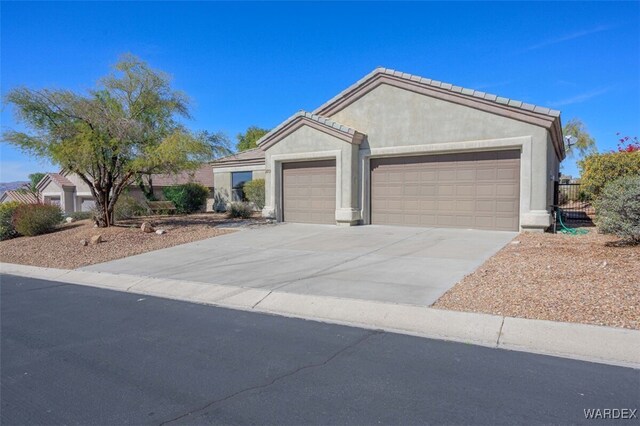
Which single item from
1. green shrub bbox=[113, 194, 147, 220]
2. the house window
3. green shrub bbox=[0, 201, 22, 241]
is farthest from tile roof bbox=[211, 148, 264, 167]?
green shrub bbox=[0, 201, 22, 241]

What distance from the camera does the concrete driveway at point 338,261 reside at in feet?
25.2

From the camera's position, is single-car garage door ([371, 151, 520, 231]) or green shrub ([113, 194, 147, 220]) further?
green shrub ([113, 194, 147, 220])

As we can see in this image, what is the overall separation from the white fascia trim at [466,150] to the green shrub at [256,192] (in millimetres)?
8241

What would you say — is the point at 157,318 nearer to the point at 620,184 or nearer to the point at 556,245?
the point at 556,245

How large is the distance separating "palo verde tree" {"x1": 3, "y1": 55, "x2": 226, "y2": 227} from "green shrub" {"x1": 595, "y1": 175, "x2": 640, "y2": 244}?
1262 cm

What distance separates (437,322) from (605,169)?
13.5 metres

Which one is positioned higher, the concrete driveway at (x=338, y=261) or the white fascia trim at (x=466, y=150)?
the white fascia trim at (x=466, y=150)

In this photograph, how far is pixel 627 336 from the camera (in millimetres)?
4938

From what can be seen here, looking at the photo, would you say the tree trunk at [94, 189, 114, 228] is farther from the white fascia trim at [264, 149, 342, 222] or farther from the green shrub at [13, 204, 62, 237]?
the white fascia trim at [264, 149, 342, 222]

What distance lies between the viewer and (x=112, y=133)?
15469mm

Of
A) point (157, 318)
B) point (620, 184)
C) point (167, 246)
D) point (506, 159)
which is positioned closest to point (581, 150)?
point (506, 159)

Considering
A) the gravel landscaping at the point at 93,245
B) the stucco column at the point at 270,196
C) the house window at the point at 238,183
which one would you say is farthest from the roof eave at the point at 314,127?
the house window at the point at 238,183

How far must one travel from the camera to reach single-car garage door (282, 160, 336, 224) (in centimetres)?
1717

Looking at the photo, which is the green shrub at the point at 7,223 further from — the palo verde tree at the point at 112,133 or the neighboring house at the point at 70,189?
the neighboring house at the point at 70,189
